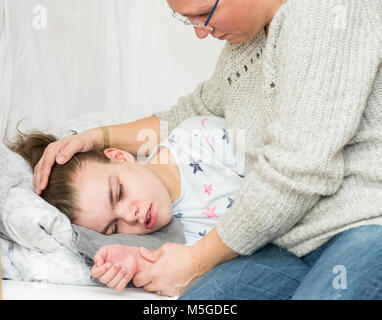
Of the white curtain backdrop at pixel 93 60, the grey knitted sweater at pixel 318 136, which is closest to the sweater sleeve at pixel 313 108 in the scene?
the grey knitted sweater at pixel 318 136

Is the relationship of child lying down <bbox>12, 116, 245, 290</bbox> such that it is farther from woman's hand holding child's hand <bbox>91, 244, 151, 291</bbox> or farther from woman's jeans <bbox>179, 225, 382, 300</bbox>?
woman's jeans <bbox>179, 225, 382, 300</bbox>

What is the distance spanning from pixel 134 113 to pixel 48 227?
0.88 m

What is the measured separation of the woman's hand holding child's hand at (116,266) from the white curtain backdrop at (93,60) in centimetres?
74

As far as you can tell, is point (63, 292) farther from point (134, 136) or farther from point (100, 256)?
point (134, 136)

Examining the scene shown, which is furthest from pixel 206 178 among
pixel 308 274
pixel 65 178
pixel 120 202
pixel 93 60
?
pixel 93 60

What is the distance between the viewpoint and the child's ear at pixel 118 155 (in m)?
1.56

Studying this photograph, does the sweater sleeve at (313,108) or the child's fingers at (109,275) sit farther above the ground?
the sweater sleeve at (313,108)

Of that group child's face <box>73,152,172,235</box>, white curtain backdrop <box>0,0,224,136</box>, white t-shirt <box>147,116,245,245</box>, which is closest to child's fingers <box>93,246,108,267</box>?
child's face <box>73,152,172,235</box>

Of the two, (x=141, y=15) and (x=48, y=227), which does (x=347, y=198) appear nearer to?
(x=48, y=227)

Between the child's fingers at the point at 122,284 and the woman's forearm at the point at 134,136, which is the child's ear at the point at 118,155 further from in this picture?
the child's fingers at the point at 122,284

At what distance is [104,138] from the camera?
1642 millimetres

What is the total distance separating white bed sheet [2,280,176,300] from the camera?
1.15 m

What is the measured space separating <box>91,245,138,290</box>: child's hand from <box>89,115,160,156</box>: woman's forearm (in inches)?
Result: 19.1

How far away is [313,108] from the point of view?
3.49 ft
